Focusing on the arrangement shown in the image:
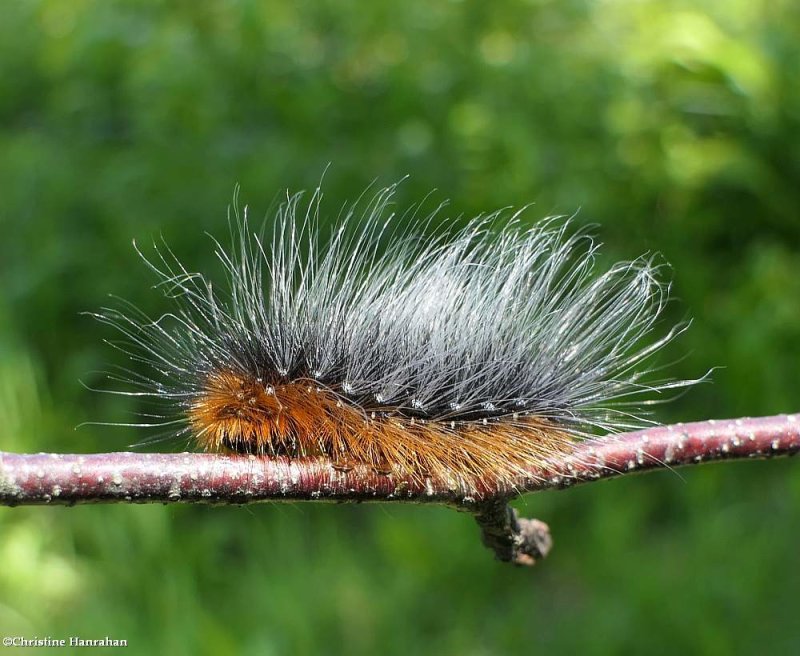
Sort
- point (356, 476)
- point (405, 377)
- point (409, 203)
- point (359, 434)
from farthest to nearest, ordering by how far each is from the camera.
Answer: point (409, 203), point (405, 377), point (359, 434), point (356, 476)

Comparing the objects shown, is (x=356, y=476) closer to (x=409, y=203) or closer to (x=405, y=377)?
(x=405, y=377)

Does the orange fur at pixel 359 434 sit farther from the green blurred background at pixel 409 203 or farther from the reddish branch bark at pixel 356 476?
the green blurred background at pixel 409 203

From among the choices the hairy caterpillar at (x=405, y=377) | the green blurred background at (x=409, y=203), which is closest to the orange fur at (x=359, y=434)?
the hairy caterpillar at (x=405, y=377)

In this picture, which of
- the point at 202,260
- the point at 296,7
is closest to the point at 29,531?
the point at 202,260

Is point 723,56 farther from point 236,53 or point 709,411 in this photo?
point 236,53

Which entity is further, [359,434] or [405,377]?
[405,377]

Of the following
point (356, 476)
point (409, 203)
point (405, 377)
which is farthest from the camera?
point (409, 203)

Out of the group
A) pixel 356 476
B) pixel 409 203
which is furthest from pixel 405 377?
pixel 409 203
